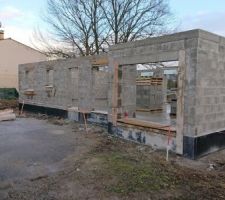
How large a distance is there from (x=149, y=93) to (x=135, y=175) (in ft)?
32.0

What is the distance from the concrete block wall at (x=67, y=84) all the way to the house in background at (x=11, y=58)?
268 inches

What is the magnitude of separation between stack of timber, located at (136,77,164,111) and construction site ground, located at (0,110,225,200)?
21.0 ft

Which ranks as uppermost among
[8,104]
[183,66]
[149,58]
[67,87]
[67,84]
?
[149,58]

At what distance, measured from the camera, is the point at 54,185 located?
4.97 meters

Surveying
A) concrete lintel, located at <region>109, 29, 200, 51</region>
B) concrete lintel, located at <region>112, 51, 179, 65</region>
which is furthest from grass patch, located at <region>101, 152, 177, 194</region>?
concrete lintel, located at <region>109, 29, 200, 51</region>

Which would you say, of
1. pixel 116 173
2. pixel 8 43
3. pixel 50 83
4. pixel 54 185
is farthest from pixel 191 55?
pixel 8 43

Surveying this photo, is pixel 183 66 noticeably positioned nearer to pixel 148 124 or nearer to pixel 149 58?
pixel 149 58

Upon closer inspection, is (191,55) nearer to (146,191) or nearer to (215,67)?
(215,67)

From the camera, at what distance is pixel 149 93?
48.8ft

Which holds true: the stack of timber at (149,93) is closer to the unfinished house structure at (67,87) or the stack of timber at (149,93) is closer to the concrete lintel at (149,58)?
the unfinished house structure at (67,87)

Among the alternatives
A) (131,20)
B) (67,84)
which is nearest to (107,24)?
(131,20)

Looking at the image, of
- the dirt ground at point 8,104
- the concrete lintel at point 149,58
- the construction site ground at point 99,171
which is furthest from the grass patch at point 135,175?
the dirt ground at point 8,104

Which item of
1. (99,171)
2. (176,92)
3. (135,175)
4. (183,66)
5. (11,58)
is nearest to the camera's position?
(135,175)

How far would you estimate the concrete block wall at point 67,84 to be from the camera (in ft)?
38.2
